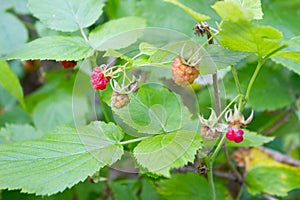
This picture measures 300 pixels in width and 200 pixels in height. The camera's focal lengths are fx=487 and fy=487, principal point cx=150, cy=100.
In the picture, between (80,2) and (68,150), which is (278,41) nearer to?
(68,150)

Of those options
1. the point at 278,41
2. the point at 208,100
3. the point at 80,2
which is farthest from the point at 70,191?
the point at 278,41

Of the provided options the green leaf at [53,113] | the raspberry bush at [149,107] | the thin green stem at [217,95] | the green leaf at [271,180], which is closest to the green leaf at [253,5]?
the raspberry bush at [149,107]

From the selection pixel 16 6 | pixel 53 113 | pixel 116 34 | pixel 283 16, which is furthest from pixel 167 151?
pixel 16 6

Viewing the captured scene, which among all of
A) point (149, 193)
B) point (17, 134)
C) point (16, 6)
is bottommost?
point (149, 193)

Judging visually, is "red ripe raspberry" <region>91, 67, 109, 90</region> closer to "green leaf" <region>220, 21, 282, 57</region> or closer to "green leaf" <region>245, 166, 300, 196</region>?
"green leaf" <region>220, 21, 282, 57</region>

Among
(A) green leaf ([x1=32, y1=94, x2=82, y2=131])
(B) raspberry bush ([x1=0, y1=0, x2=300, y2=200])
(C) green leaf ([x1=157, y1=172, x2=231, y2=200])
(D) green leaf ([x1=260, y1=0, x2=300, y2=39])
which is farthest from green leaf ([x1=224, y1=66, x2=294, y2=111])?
(A) green leaf ([x1=32, y1=94, x2=82, y2=131])

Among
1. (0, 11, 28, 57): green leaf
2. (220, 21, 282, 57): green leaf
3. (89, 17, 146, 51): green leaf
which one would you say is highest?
(220, 21, 282, 57): green leaf

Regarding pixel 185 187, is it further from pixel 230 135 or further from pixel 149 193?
pixel 230 135
